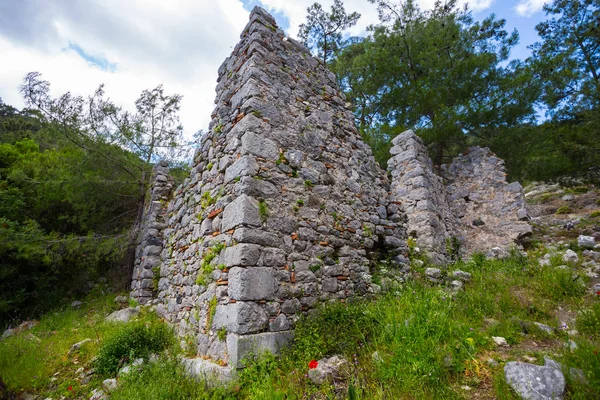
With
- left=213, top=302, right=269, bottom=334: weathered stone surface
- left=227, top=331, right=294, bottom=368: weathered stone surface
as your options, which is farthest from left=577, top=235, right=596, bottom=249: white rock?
left=213, top=302, right=269, bottom=334: weathered stone surface

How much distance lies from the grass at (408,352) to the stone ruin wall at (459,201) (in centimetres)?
230

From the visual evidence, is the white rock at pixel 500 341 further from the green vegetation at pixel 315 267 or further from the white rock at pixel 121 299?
the white rock at pixel 121 299

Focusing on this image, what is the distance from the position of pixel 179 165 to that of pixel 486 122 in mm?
10733

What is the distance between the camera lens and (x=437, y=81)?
413 inches

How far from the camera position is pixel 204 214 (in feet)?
14.9

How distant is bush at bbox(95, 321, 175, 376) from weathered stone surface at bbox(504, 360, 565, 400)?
4.28 meters

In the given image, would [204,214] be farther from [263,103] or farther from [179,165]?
[179,165]

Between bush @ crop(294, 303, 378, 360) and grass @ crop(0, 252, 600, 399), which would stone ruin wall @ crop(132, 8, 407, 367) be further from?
grass @ crop(0, 252, 600, 399)

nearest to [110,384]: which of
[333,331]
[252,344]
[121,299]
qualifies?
[252,344]

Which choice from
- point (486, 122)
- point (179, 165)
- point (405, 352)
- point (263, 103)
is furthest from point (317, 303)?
point (486, 122)

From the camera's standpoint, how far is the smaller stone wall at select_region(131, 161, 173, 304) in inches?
277

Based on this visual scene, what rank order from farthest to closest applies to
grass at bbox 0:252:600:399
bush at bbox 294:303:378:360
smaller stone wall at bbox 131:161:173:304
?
1. smaller stone wall at bbox 131:161:173:304
2. bush at bbox 294:303:378:360
3. grass at bbox 0:252:600:399

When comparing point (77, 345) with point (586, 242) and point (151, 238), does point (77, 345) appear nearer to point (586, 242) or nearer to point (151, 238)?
point (151, 238)

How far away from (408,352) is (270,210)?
86.6 inches
